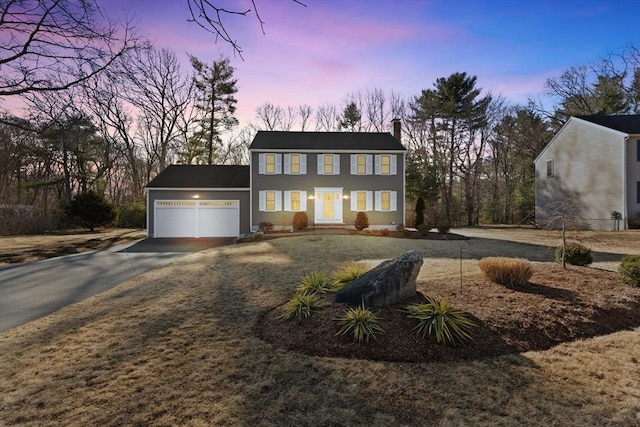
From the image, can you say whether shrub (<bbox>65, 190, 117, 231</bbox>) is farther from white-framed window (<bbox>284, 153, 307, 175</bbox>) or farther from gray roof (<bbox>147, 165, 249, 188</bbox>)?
white-framed window (<bbox>284, 153, 307, 175</bbox>)

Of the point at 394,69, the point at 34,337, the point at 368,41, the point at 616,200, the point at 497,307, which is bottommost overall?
the point at 34,337

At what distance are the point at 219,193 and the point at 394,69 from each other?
14.4 metres

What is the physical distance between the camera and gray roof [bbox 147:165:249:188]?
2150 cm

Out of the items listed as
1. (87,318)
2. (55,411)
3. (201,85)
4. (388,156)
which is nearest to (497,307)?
(55,411)

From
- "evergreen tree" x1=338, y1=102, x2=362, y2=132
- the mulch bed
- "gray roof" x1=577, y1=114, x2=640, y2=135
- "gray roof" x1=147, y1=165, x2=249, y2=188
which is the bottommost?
the mulch bed

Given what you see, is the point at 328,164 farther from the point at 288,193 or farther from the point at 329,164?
the point at 288,193

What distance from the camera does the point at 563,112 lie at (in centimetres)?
3262

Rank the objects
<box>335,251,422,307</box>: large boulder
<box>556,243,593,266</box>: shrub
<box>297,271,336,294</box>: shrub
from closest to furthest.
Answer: <box>335,251,422,307</box>: large boulder → <box>297,271,336,294</box>: shrub → <box>556,243,593,266</box>: shrub

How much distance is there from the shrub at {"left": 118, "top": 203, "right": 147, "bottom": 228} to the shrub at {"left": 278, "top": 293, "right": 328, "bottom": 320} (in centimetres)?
2675

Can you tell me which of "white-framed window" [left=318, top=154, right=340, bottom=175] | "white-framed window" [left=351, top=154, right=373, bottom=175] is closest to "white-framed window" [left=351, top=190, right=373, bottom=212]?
"white-framed window" [left=351, top=154, right=373, bottom=175]

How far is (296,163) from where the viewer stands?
2170 cm

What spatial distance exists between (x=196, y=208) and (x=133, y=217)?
10.7m

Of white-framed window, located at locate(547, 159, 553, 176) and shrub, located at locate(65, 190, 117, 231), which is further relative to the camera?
white-framed window, located at locate(547, 159, 553, 176)

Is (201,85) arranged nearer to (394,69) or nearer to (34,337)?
(394,69)
